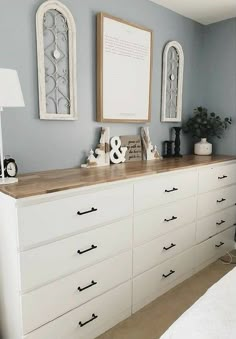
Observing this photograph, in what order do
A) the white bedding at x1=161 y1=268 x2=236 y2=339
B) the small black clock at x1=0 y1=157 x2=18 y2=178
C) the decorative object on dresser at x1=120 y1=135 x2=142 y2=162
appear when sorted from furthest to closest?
the decorative object on dresser at x1=120 y1=135 x2=142 y2=162 → the small black clock at x1=0 y1=157 x2=18 y2=178 → the white bedding at x1=161 y1=268 x2=236 y2=339

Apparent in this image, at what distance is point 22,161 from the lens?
5.72 ft

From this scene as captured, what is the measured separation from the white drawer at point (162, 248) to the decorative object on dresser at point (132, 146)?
69cm

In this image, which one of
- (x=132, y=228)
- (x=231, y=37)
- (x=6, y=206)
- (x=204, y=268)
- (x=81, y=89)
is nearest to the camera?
(x=6, y=206)

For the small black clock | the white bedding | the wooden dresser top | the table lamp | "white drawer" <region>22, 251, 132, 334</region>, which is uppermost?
the table lamp

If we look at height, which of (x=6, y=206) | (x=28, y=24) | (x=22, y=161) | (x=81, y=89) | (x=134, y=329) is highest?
(x=28, y=24)

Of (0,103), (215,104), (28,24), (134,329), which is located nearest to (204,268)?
(134,329)

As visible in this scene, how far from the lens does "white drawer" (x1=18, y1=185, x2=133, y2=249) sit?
129cm

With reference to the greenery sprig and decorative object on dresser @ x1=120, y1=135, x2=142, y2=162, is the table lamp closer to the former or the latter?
decorative object on dresser @ x1=120, y1=135, x2=142, y2=162

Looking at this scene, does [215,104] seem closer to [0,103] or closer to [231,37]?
[231,37]

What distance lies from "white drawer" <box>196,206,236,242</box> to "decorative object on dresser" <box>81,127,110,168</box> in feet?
3.22

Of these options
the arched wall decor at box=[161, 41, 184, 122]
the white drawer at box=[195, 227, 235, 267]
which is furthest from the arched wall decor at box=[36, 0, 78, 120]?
the white drawer at box=[195, 227, 235, 267]

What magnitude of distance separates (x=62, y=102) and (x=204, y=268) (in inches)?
74.8

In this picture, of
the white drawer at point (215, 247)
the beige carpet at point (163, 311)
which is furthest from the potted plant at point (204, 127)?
the beige carpet at point (163, 311)

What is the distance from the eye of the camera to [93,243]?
157 centimetres
